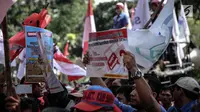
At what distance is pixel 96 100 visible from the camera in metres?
3.89

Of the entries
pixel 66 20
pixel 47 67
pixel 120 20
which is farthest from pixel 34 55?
pixel 66 20

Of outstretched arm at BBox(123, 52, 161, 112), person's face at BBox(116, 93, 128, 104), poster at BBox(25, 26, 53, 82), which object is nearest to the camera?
outstretched arm at BBox(123, 52, 161, 112)

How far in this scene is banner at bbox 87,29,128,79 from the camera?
5395 millimetres

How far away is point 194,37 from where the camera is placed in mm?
38562

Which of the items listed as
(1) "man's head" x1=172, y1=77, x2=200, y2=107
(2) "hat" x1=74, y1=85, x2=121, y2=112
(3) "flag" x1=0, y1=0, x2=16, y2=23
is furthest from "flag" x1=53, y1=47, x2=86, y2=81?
(2) "hat" x1=74, y1=85, x2=121, y2=112

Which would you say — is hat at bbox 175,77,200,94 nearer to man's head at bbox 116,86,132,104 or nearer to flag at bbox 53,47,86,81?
man's head at bbox 116,86,132,104

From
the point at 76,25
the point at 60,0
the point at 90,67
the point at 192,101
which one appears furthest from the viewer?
the point at 76,25

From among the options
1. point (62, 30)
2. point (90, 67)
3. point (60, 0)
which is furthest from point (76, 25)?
point (90, 67)

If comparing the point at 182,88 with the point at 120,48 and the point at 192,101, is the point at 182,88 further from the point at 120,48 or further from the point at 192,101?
the point at 120,48

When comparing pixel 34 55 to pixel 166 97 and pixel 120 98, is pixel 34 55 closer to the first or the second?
pixel 120 98

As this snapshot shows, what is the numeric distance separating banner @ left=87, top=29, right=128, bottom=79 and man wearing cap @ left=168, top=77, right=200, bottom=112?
0.61 m

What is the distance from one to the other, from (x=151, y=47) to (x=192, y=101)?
89 centimetres

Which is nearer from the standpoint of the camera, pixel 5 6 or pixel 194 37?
pixel 5 6

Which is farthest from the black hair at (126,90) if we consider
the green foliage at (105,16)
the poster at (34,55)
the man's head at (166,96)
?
the green foliage at (105,16)
